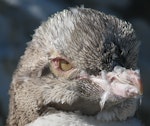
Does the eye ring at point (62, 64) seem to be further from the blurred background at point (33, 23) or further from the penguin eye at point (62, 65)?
the blurred background at point (33, 23)

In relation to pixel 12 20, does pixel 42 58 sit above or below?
below

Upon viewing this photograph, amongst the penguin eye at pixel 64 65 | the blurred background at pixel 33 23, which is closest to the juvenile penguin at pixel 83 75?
the penguin eye at pixel 64 65

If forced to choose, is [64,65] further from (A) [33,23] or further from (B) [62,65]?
(A) [33,23]

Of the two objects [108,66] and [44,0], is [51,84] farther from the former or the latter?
[44,0]

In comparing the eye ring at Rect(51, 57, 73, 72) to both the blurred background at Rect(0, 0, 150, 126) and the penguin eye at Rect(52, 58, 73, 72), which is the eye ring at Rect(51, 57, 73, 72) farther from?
the blurred background at Rect(0, 0, 150, 126)

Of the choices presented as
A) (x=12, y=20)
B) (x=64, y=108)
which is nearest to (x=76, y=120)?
Answer: (x=64, y=108)

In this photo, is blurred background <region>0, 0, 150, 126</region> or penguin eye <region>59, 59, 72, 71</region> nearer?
penguin eye <region>59, 59, 72, 71</region>

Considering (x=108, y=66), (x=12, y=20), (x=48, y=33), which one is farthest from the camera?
(x=12, y=20)

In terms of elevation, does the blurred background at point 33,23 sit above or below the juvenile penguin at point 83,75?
above

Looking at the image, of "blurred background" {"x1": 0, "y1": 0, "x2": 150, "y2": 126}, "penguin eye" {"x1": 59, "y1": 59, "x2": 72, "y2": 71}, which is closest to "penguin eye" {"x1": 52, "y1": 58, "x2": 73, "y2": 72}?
"penguin eye" {"x1": 59, "y1": 59, "x2": 72, "y2": 71}
